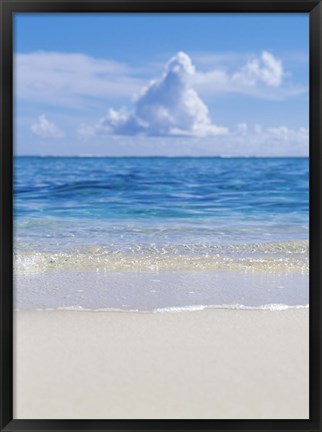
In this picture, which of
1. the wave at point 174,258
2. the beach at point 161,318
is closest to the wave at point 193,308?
the beach at point 161,318

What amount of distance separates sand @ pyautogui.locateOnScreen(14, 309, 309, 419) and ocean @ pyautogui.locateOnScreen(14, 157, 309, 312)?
0.18 metres

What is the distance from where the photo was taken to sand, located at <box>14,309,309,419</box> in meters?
1.33

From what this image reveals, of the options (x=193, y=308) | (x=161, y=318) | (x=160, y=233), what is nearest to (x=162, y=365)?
(x=161, y=318)

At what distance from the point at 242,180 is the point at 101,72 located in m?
4.27

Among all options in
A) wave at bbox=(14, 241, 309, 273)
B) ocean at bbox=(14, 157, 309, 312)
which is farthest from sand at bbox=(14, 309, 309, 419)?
wave at bbox=(14, 241, 309, 273)

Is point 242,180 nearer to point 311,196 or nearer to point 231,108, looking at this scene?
point 231,108

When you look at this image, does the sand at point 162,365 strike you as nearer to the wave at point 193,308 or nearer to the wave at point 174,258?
the wave at point 193,308

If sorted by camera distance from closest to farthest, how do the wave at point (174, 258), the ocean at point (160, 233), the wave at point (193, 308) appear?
1. the wave at point (193, 308)
2. the ocean at point (160, 233)
3. the wave at point (174, 258)

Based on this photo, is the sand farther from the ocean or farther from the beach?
the ocean

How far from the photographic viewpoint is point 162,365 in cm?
158

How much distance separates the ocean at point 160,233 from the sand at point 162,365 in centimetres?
18

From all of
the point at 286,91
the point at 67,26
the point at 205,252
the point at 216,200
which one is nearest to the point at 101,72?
the point at 67,26

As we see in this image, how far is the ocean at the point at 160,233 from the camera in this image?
251 cm

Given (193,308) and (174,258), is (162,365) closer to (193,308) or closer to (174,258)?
(193,308)
